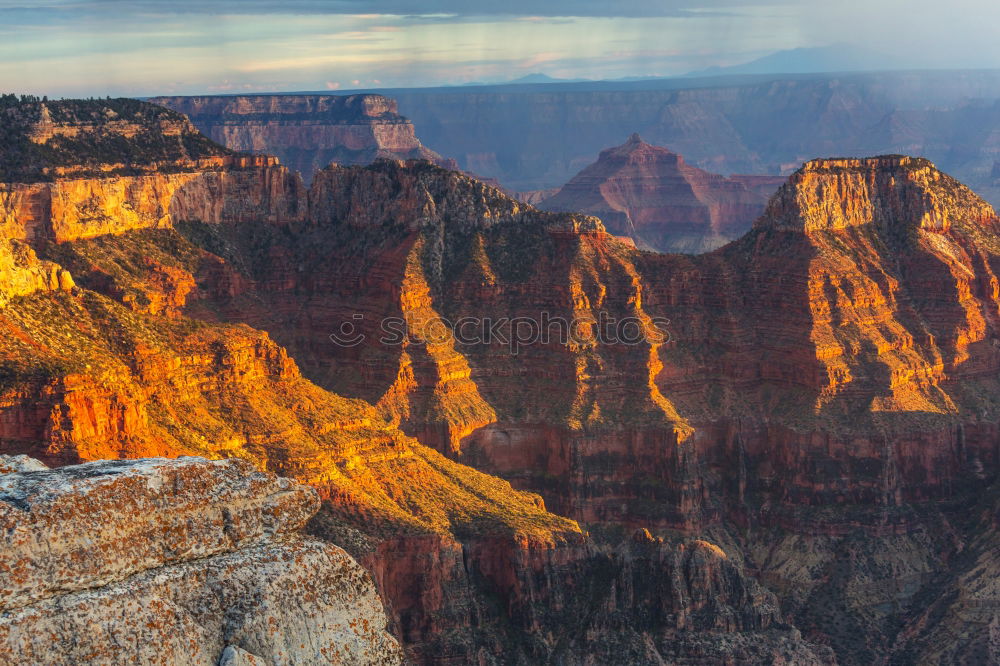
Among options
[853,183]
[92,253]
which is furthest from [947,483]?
[92,253]

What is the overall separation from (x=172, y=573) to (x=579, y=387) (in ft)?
257

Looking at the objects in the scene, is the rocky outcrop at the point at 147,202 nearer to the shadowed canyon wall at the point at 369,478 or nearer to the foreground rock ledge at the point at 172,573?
the shadowed canyon wall at the point at 369,478

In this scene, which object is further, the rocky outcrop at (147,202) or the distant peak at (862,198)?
the distant peak at (862,198)

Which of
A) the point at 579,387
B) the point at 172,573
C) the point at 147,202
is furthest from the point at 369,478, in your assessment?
the point at 172,573

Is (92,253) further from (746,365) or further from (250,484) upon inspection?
(250,484)

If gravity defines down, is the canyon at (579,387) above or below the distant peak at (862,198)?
below

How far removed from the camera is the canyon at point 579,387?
73.2 metres
